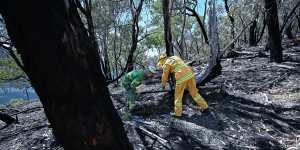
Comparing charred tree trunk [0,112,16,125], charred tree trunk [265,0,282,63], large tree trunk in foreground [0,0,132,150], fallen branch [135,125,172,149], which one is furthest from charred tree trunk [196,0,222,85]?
large tree trunk in foreground [0,0,132,150]

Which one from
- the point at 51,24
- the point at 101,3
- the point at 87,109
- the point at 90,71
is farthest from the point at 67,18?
the point at 101,3

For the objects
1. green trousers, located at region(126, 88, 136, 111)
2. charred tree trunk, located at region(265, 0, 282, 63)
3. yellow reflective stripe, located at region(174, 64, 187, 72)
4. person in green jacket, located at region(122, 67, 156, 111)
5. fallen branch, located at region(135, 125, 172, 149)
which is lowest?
fallen branch, located at region(135, 125, 172, 149)

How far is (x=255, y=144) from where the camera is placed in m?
6.58

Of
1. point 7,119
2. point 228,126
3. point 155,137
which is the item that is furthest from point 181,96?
point 7,119

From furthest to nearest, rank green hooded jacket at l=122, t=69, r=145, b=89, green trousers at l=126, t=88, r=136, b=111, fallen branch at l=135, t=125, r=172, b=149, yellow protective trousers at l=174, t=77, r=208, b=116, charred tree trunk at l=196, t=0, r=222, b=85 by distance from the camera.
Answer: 1. charred tree trunk at l=196, t=0, r=222, b=85
2. green trousers at l=126, t=88, r=136, b=111
3. green hooded jacket at l=122, t=69, r=145, b=89
4. yellow protective trousers at l=174, t=77, r=208, b=116
5. fallen branch at l=135, t=125, r=172, b=149

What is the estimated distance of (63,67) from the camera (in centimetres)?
240

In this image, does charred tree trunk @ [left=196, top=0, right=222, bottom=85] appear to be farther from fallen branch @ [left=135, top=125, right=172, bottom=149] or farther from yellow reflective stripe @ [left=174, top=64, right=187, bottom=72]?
fallen branch @ [left=135, top=125, right=172, bottom=149]

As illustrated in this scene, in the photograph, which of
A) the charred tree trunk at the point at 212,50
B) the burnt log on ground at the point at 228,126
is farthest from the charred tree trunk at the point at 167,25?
the burnt log on ground at the point at 228,126

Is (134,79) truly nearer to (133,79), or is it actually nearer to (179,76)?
(133,79)

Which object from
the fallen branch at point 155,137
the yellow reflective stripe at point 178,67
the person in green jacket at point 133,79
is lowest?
the fallen branch at point 155,137

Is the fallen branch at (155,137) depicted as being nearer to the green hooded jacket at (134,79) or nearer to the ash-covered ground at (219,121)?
the ash-covered ground at (219,121)

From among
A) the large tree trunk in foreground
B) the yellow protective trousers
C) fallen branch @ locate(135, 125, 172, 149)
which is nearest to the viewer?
the large tree trunk in foreground

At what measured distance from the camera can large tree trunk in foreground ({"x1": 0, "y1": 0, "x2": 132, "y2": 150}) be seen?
237cm

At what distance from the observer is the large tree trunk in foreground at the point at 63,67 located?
7.78 ft
